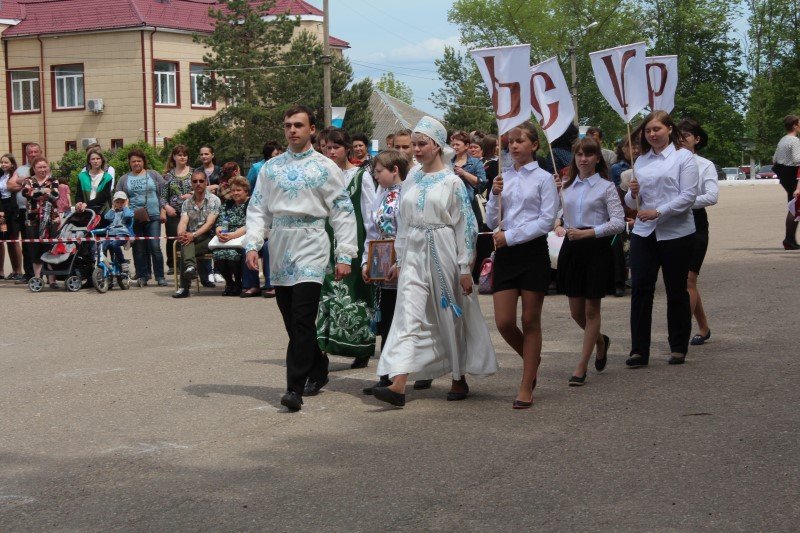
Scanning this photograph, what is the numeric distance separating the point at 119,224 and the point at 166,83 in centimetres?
4291

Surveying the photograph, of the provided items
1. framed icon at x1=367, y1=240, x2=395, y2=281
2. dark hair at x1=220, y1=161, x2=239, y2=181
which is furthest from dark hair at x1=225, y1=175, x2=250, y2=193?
framed icon at x1=367, y1=240, x2=395, y2=281

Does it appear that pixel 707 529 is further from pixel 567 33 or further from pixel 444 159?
pixel 567 33

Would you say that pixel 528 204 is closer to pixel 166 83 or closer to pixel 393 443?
pixel 393 443

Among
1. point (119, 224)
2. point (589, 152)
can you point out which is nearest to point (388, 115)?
point (119, 224)

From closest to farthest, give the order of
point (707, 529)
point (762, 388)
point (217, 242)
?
point (707, 529), point (762, 388), point (217, 242)

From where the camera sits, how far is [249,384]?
30.5ft

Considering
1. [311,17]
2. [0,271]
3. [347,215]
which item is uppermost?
[311,17]

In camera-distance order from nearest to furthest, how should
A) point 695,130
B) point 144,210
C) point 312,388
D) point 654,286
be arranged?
point 312,388 → point 654,286 → point 695,130 → point 144,210

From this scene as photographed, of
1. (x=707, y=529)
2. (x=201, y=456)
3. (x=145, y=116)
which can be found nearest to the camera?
(x=707, y=529)

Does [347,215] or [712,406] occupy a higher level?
[347,215]

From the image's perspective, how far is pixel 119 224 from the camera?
17.2 metres

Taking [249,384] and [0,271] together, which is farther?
[0,271]

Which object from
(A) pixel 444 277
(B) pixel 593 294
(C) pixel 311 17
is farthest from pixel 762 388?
(C) pixel 311 17

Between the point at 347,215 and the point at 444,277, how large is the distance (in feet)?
2.69
